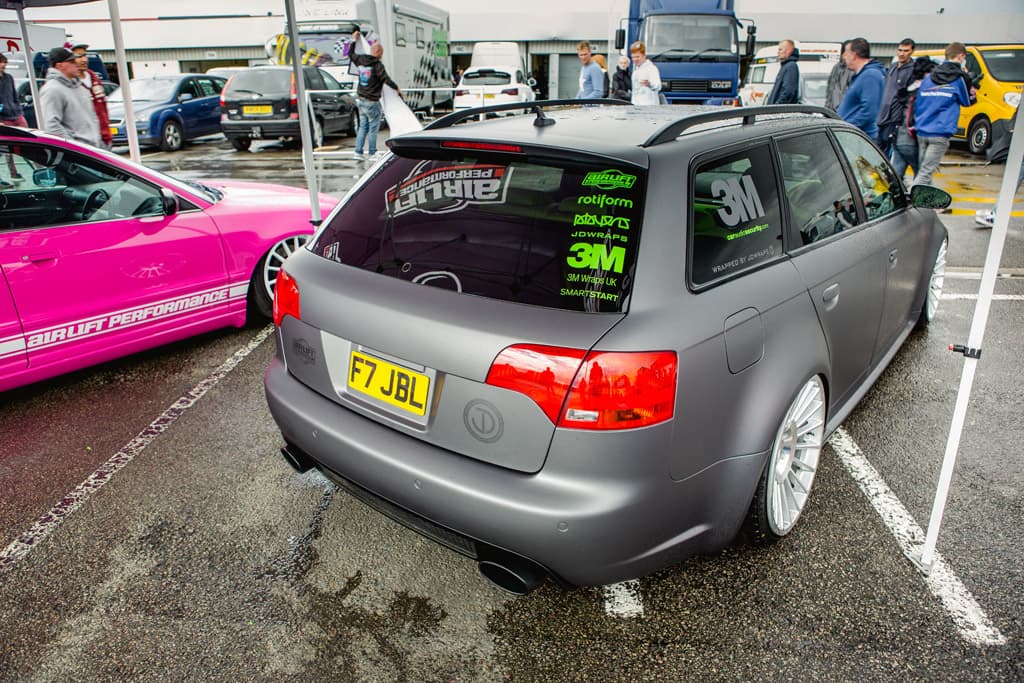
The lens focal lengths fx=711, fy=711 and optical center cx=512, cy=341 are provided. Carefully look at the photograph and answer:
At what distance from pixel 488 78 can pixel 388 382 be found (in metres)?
19.4

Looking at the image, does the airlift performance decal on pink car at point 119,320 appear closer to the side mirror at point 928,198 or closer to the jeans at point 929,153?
the side mirror at point 928,198

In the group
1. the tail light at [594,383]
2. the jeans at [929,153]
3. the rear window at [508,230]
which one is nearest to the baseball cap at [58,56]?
the rear window at [508,230]

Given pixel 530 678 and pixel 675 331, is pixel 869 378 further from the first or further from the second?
pixel 530 678

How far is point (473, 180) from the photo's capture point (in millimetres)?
2266

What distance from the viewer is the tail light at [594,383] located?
1813 millimetres

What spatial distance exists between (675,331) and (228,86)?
14.3 meters

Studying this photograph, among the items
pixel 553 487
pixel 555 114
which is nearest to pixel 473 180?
pixel 555 114

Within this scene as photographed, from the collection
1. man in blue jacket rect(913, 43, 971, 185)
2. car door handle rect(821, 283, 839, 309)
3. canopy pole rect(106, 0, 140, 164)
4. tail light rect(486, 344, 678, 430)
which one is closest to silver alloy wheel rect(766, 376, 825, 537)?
car door handle rect(821, 283, 839, 309)

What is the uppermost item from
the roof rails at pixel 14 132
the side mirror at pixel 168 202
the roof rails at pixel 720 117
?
the roof rails at pixel 720 117

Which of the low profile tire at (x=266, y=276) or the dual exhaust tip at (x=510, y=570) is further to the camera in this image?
the low profile tire at (x=266, y=276)

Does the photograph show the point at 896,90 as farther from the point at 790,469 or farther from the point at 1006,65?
the point at 790,469

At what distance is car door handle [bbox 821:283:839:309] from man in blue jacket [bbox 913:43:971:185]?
6.30m

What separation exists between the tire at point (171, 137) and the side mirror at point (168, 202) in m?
11.7

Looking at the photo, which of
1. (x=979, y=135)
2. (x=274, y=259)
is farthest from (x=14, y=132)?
(x=979, y=135)
